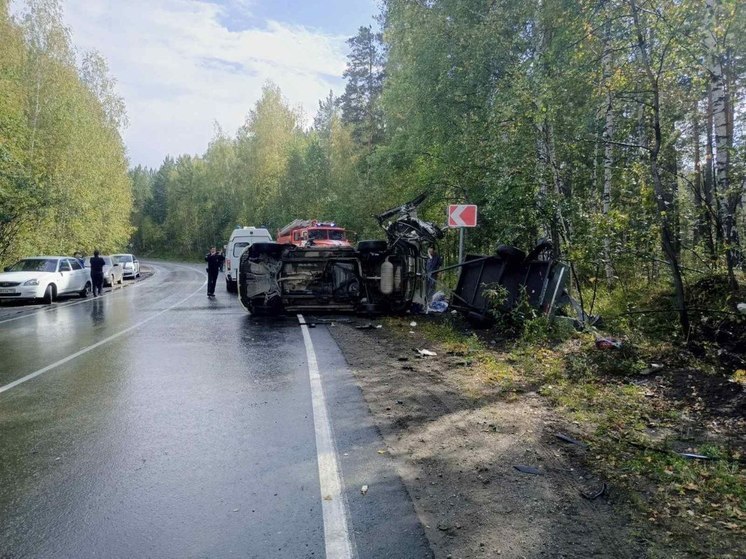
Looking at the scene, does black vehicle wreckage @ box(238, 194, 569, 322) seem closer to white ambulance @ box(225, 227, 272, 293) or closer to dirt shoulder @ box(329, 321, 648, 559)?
dirt shoulder @ box(329, 321, 648, 559)

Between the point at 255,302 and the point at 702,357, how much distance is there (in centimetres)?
980

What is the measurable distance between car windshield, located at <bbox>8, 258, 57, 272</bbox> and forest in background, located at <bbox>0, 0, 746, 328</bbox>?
8.68ft

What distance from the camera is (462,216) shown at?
12.2 metres

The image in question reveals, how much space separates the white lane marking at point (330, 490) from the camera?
303cm

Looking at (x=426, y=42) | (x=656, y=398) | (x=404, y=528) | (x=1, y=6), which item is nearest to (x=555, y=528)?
(x=404, y=528)

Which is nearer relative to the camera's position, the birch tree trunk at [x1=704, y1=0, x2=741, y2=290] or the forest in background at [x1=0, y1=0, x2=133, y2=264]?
the birch tree trunk at [x1=704, y1=0, x2=741, y2=290]

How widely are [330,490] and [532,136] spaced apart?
11.8 metres

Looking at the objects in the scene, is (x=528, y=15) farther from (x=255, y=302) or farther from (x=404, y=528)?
(x=404, y=528)

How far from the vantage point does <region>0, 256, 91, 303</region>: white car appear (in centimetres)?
1694

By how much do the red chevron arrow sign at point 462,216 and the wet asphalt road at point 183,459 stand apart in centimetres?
491

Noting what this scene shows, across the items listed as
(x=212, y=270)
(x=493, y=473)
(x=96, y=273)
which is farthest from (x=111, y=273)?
(x=493, y=473)

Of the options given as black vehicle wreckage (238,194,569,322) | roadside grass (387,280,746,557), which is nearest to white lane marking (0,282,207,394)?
black vehicle wreckage (238,194,569,322)

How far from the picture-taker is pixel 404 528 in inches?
126

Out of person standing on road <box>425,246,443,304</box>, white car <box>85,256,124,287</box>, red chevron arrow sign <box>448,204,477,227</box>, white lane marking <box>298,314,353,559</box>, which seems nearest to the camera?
white lane marking <box>298,314,353,559</box>
